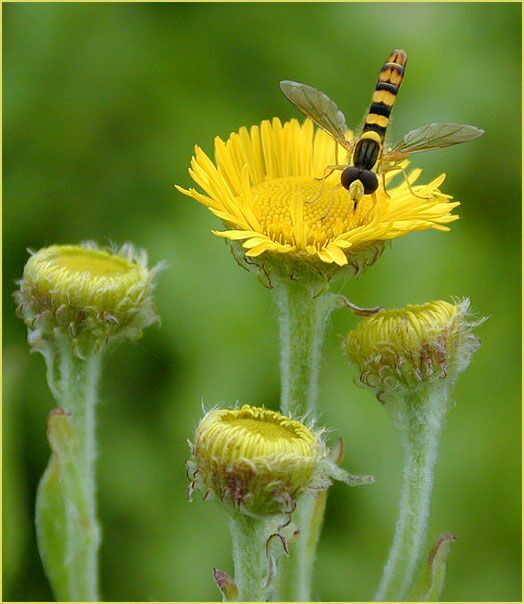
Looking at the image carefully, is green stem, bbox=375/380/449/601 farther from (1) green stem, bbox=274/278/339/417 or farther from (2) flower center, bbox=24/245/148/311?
(2) flower center, bbox=24/245/148/311

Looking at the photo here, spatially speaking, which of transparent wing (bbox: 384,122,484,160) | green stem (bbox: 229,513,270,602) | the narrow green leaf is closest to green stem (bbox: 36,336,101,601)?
the narrow green leaf

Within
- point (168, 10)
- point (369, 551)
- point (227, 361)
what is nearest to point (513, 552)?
point (369, 551)

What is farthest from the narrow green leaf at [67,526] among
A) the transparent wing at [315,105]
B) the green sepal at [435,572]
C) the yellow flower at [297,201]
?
the transparent wing at [315,105]

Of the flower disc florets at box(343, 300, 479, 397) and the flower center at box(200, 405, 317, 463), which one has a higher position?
the flower disc florets at box(343, 300, 479, 397)

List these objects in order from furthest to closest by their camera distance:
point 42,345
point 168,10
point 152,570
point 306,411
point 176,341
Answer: point 168,10, point 176,341, point 152,570, point 42,345, point 306,411

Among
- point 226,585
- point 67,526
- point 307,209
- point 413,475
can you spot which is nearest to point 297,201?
point 307,209

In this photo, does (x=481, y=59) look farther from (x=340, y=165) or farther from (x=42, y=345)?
(x=42, y=345)

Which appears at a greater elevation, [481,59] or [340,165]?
[481,59]
